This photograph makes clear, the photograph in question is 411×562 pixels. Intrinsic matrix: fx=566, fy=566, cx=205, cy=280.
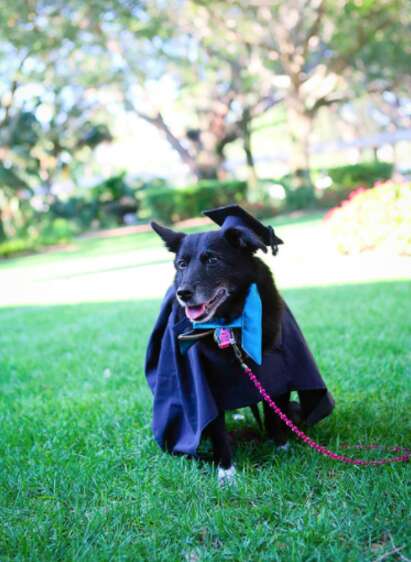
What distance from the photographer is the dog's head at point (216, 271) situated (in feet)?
9.13

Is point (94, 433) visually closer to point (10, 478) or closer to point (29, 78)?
point (10, 478)

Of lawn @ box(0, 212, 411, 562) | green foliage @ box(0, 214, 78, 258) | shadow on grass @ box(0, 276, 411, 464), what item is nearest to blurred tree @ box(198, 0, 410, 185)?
green foliage @ box(0, 214, 78, 258)

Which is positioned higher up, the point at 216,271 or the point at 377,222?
the point at 216,271

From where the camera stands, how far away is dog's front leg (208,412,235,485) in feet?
9.73

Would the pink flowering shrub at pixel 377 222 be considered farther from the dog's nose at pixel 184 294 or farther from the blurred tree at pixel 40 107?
the blurred tree at pixel 40 107

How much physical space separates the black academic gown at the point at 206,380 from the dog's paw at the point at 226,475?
0.57ft

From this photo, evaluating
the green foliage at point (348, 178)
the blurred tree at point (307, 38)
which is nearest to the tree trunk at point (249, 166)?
the blurred tree at point (307, 38)

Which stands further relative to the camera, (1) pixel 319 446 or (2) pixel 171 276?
(2) pixel 171 276

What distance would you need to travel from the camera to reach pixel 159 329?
343cm

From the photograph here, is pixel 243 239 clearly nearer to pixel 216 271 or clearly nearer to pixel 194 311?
pixel 216 271

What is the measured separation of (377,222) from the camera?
10.1m

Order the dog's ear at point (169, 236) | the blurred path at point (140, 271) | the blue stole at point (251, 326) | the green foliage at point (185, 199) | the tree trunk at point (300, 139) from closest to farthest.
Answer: the blue stole at point (251, 326)
the dog's ear at point (169, 236)
the blurred path at point (140, 271)
the tree trunk at point (300, 139)
the green foliage at point (185, 199)

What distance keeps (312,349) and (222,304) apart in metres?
2.59

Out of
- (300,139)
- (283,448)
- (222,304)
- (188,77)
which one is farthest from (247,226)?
(188,77)
